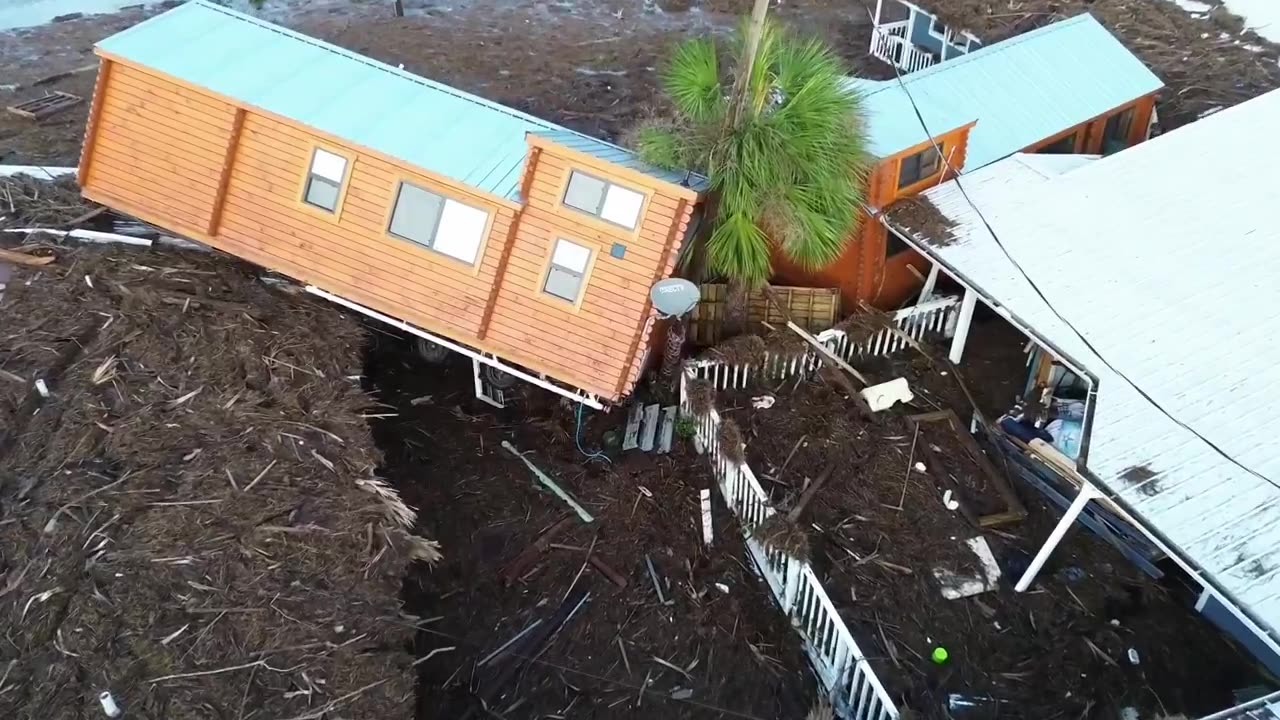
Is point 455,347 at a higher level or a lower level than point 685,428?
higher

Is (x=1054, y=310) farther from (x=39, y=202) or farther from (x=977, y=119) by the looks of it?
(x=39, y=202)

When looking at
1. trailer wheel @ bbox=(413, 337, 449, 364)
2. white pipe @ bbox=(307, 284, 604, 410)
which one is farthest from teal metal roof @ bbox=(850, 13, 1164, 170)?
trailer wheel @ bbox=(413, 337, 449, 364)

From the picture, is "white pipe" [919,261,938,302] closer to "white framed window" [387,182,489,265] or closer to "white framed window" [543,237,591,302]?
"white framed window" [543,237,591,302]

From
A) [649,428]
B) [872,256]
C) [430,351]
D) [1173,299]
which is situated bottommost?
[430,351]

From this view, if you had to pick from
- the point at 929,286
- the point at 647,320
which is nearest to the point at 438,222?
the point at 647,320

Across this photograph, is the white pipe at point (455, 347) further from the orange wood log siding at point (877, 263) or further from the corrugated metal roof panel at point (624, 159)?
the orange wood log siding at point (877, 263)

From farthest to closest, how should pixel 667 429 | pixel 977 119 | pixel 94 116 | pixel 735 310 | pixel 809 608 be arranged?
pixel 977 119 < pixel 735 310 < pixel 667 429 < pixel 94 116 < pixel 809 608
